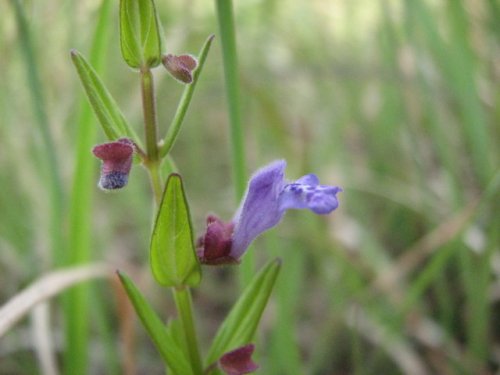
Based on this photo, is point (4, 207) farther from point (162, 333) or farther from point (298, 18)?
point (298, 18)

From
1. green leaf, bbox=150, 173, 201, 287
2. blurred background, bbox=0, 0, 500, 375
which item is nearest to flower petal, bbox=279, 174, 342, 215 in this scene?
green leaf, bbox=150, 173, 201, 287

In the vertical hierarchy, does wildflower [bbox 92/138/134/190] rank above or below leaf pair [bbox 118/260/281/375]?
above

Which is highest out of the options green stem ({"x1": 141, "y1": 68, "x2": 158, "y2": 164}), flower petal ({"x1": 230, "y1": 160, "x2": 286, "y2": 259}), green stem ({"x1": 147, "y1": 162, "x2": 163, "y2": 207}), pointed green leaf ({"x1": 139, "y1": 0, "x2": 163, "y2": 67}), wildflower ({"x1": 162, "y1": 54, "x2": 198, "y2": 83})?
pointed green leaf ({"x1": 139, "y1": 0, "x2": 163, "y2": 67})

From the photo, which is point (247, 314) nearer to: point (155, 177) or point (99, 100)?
point (155, 177)

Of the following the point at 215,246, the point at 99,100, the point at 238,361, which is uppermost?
the point at 99,100

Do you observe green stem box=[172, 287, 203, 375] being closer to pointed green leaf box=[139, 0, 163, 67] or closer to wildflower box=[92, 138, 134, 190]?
wildflower box=[92, 138, 134, 190]

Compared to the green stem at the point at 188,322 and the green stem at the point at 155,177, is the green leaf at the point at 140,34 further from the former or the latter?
the green stem at the point at 188,322

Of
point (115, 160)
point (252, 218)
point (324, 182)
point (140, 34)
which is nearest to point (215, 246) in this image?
point (252, 218)
